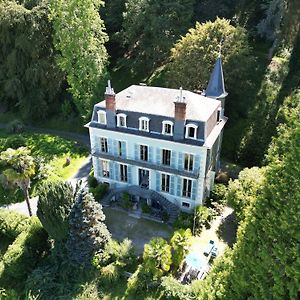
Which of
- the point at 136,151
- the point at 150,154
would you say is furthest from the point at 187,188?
the point at 136,151

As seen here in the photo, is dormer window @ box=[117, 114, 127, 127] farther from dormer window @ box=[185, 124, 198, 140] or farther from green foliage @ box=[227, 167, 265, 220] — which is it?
green foliage @ box=[227, 167, 265, 220]

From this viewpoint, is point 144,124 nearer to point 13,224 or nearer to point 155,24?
point 13,224

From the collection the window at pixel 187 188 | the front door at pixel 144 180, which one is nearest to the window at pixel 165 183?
the window at pixel 187 188

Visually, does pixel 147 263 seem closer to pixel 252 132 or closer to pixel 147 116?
pixel 147 116

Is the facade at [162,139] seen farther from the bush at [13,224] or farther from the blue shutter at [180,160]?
the bush at [13,224]

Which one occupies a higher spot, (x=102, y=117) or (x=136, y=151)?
(x=102, y=117)

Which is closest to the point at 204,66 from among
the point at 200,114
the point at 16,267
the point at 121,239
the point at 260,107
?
the point at 260,107
